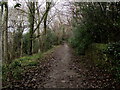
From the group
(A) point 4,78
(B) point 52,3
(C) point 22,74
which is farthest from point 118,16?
(B) point 52,3

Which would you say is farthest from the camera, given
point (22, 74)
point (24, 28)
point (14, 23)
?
point (24, 28)

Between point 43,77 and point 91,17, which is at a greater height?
point 91,17

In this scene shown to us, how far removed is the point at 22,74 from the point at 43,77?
1.15 metres

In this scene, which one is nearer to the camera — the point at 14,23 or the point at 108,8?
the point at 108,8

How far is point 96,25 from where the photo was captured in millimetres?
10203

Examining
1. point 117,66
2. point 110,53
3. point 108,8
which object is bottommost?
point 117,66

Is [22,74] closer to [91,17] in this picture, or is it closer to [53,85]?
[53,85]

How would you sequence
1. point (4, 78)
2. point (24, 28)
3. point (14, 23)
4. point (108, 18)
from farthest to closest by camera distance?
1. point (24, 28)
2. point (14, 23)
3. point (108, 18)
4. point (4, 78)

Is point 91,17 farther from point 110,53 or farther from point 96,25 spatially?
point 110,53

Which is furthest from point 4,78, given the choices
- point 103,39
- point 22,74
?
point 103,39

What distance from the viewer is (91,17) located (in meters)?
10.4

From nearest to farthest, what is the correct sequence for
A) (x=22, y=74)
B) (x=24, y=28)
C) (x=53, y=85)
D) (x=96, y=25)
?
(x=53, y=85) → (x=22, y=74) → (x=96, y=25) → (x=24, y=28)

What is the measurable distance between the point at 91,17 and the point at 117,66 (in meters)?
5.11

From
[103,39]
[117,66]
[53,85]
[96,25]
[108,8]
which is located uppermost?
[108,8]
